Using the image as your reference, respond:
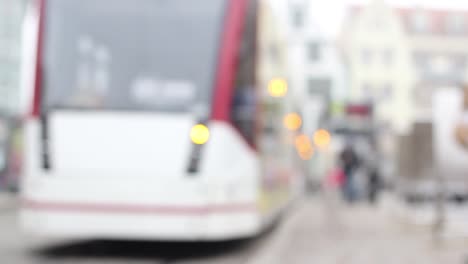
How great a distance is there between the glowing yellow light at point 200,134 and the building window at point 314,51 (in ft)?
→ 188

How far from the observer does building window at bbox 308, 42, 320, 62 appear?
6581 centimetres

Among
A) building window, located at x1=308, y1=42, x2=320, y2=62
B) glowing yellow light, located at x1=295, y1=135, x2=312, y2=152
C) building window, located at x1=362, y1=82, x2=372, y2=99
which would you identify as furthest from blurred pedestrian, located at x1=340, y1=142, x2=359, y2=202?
building window, located at x1=362, y1=82, x2=372, y2=99

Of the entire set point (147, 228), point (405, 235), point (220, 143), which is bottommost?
point (405, 235)

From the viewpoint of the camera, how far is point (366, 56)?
68.6 metres

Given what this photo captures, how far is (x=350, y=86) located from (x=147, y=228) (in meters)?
60.0

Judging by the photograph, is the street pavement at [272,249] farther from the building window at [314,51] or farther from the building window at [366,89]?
the building window at [366,89]

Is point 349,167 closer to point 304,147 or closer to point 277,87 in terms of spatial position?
point 304,147

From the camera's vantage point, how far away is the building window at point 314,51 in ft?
216

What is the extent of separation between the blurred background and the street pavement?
1cm

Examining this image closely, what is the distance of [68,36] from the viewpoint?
9141mm

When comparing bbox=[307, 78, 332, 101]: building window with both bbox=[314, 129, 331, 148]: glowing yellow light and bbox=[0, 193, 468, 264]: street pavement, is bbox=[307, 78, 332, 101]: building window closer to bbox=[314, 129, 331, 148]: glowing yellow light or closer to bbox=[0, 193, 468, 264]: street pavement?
bbox=[314, 129, 331, 148]: glowing yellow light

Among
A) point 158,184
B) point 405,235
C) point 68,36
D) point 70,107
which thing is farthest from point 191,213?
point 405,235

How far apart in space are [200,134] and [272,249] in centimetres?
219

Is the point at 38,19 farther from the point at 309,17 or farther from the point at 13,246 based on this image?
the point at 309,17
